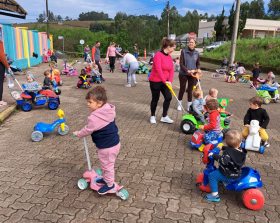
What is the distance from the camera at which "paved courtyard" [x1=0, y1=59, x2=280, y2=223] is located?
343cm

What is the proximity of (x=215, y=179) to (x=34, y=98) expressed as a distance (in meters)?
6.07

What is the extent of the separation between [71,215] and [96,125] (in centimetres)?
104

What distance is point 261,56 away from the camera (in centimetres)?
2245

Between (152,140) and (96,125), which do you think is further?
(152,140)

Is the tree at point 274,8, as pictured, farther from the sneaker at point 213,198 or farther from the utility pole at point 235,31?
the sneaker at point 213,198

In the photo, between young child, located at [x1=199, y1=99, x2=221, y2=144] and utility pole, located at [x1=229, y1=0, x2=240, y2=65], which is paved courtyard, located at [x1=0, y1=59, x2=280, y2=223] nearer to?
young child, located at [x1=199, y1=99, x2=221, y2=144]

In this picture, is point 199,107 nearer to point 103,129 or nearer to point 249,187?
point 249,187

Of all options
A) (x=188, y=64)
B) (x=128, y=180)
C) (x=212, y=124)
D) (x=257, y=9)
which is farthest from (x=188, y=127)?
(x=257, y=9)

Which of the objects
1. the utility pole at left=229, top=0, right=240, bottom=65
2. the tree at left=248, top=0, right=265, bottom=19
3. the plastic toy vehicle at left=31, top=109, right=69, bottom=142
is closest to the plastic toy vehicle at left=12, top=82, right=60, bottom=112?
the plastic toy vehicle at left=31, top=109, right=69, bottom=142

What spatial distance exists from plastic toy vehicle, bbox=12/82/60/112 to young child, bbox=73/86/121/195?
511 centimetres

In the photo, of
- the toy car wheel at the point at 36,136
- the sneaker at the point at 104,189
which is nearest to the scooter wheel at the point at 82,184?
the sneaker at the point at 104,189

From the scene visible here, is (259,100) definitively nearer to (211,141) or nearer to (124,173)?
(211,141)

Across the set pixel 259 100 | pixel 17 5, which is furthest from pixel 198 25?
pixel 259 100

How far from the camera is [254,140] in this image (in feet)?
17.7
